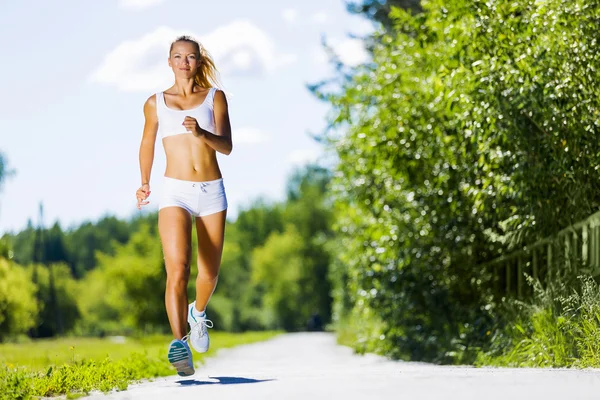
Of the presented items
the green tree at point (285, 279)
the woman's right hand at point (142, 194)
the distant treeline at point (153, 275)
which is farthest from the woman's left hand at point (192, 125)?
the green tree at point (285, 279)

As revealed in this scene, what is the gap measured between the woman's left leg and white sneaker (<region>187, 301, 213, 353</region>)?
0.06 m

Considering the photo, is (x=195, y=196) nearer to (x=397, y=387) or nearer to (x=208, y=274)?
(x=208, y=274)

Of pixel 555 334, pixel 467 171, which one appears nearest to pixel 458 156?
pixel 467 171

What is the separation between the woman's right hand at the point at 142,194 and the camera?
817cm

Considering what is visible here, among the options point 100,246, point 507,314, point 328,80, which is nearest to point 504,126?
point 507,314

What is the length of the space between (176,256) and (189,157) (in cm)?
76

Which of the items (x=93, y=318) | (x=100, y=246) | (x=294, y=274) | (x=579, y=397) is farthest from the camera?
(x=100, y=246)

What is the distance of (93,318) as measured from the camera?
4906 inches

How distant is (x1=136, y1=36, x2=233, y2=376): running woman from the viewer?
8.02 m

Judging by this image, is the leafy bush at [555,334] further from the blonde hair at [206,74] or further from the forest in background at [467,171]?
A: the blonde hair at [206,74]

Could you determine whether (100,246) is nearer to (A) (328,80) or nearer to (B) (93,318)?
(B) (93,318)

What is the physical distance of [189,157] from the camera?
802cm

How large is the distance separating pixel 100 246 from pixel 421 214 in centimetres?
13031

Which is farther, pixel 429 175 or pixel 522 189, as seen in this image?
pixel 429 175
